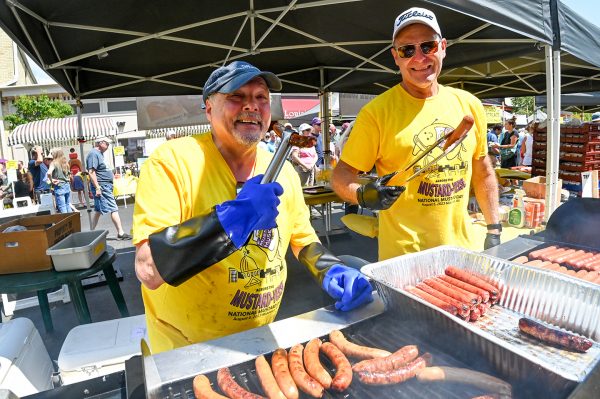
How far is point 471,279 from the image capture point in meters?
1.81

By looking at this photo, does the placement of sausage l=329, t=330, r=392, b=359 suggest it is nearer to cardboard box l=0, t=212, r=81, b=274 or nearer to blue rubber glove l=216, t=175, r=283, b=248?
blue rubber glove l=216, t=175, r=283, b=248

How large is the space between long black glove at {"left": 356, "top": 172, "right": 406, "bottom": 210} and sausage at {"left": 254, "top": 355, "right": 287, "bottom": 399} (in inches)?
44.0

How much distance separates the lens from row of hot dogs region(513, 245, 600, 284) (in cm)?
209

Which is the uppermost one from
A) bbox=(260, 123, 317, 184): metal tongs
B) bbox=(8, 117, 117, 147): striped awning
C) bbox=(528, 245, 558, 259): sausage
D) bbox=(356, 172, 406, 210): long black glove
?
bbox=(8, 117, 117, 147): striped awning

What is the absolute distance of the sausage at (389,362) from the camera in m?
1.26

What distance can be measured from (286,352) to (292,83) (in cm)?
722

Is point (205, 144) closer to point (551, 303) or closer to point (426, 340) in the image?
point (426, 340)

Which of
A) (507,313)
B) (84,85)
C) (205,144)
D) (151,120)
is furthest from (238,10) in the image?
(151,120)

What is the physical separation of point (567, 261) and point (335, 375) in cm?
177

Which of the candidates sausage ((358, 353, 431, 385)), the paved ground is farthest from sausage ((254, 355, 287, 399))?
the paved ground

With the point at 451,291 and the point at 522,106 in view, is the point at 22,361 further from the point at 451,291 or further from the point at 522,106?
the point at 522,106

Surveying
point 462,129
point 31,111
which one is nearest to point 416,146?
point 462,129

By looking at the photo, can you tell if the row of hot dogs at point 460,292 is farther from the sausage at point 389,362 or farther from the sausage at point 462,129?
the sausage at point 462,129

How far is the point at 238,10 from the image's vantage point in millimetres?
4637
